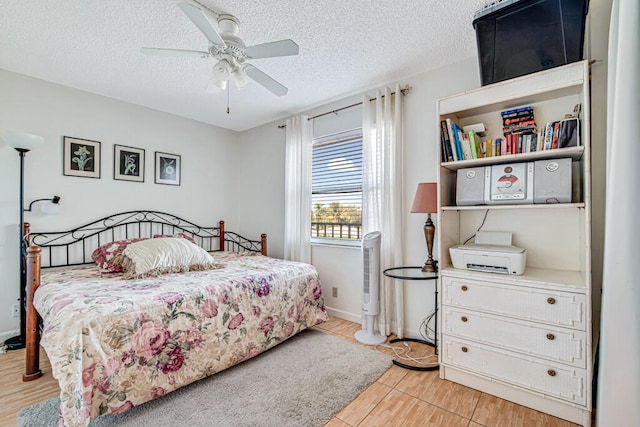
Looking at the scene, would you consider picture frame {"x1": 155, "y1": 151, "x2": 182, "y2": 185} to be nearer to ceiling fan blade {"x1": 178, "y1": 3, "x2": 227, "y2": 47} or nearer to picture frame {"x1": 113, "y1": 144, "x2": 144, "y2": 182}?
picture frame {"x1": 113, "y1": 144, "x2": 144, "y2": 182}

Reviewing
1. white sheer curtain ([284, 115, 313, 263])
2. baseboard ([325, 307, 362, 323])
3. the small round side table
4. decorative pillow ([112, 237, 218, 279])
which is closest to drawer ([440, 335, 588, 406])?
the small round side table

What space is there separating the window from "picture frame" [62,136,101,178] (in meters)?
2.31

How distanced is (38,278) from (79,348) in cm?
100

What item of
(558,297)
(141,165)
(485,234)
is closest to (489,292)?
(558,297)

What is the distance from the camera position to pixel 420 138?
8.79 feet

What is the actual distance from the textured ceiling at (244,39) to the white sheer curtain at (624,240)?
1.21 metres

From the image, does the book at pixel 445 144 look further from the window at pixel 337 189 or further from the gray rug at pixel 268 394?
the gray rug at pixel 268 394

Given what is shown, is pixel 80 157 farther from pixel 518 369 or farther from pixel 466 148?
pixel 518 369

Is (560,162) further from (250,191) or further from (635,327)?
(250,191)

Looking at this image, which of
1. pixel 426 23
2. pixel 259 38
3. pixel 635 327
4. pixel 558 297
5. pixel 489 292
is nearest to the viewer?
pixel 635 327

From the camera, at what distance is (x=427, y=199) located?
2.31 metres

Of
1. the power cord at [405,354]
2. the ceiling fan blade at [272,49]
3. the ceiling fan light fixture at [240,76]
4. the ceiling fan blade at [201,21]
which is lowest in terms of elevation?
the power cord at [405,354]

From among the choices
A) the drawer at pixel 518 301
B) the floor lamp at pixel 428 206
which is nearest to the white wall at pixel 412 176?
the floor lamp at pixel 428 206

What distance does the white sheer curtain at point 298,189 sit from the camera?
3447 mm
